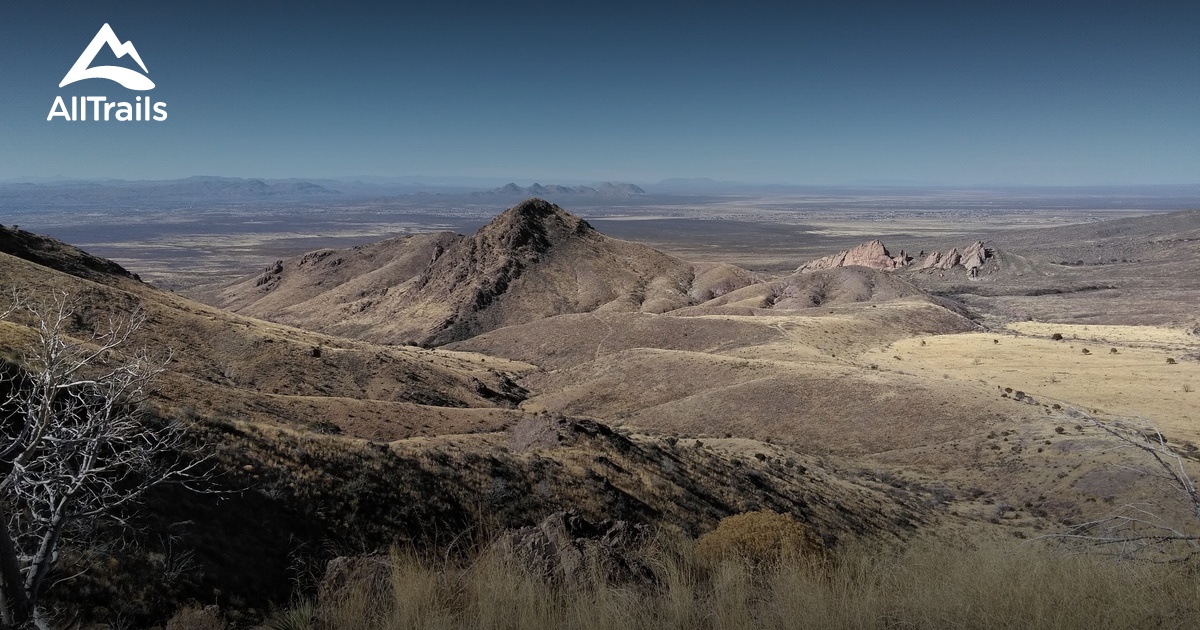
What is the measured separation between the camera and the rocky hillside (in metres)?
73.2

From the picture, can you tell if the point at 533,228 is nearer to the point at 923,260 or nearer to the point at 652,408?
the point at 652,408

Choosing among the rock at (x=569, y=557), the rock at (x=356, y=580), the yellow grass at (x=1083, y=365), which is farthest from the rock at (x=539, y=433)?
the yellow grass at (x=1083, y=365)

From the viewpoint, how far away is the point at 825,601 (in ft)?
13.5

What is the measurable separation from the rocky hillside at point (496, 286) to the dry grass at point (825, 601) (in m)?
63.3

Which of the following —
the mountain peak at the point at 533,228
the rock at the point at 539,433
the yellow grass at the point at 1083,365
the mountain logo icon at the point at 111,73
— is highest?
the mountain logo icon at the point at 111,73

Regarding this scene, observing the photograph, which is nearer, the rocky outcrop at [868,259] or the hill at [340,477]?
Result: the hill at [340,477]

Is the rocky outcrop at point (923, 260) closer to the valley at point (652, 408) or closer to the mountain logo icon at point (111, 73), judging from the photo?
the valley at point (652, 408)

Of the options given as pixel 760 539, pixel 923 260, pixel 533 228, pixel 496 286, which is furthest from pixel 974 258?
pixel 760 539

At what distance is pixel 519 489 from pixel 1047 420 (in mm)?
22718

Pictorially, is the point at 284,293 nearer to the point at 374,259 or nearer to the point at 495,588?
the point at 374,259

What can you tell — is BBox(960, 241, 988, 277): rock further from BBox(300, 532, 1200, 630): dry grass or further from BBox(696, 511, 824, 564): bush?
BBox(300, 532, 1200, 630): dry grass

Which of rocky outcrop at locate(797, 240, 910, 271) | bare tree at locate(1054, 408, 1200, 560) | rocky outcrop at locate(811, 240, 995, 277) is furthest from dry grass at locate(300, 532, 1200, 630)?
rocky outcrop at locate(797, 240, 910, 271)

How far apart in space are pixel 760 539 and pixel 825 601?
4.91m

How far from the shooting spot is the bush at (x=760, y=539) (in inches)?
307
